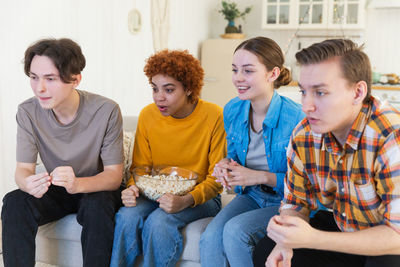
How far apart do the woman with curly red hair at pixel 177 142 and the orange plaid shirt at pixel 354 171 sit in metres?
0.50

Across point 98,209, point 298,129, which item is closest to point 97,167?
point 98,209

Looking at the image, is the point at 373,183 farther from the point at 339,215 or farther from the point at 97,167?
the point at 97,167

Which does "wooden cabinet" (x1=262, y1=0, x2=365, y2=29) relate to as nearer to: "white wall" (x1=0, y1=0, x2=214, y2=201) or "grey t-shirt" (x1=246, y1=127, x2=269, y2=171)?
"white wall" (x1=0, y1=0, x2=214, y2=201)

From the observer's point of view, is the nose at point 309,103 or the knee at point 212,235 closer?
the nose at point 309,103

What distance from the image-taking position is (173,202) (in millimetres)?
1673

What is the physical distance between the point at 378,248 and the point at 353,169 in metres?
0.23

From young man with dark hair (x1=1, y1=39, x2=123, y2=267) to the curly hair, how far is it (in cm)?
28

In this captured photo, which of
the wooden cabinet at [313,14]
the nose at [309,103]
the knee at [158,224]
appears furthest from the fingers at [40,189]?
the wooden cabinet at [313,14]

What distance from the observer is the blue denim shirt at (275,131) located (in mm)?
1678

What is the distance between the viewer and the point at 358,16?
461 cm

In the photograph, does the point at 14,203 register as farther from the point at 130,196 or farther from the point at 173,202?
the point at 173,202

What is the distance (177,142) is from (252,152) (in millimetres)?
377

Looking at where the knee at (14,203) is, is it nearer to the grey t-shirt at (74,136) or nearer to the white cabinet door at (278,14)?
the grey t-shirt at (74,136)

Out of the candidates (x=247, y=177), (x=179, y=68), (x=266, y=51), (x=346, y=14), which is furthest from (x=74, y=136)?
(x=346, y=14)
